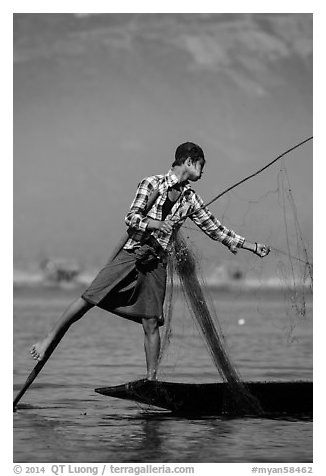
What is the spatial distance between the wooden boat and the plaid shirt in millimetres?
860

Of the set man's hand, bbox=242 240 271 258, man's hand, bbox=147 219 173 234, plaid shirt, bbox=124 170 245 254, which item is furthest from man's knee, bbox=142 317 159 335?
man's hand, bbox=242 240 271 258

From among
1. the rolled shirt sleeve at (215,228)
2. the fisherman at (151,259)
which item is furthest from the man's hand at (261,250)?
the rolled shirt sleeve at (215,228)

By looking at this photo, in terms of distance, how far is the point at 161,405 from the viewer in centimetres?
613

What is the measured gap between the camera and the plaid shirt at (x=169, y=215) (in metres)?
5.91

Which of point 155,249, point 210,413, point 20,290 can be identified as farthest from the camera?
point 20,290

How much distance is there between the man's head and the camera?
19.8ft

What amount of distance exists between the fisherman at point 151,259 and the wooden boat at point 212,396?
129mm

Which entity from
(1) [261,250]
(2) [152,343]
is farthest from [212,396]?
(1) [261,250]

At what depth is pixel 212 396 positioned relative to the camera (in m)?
6.40
